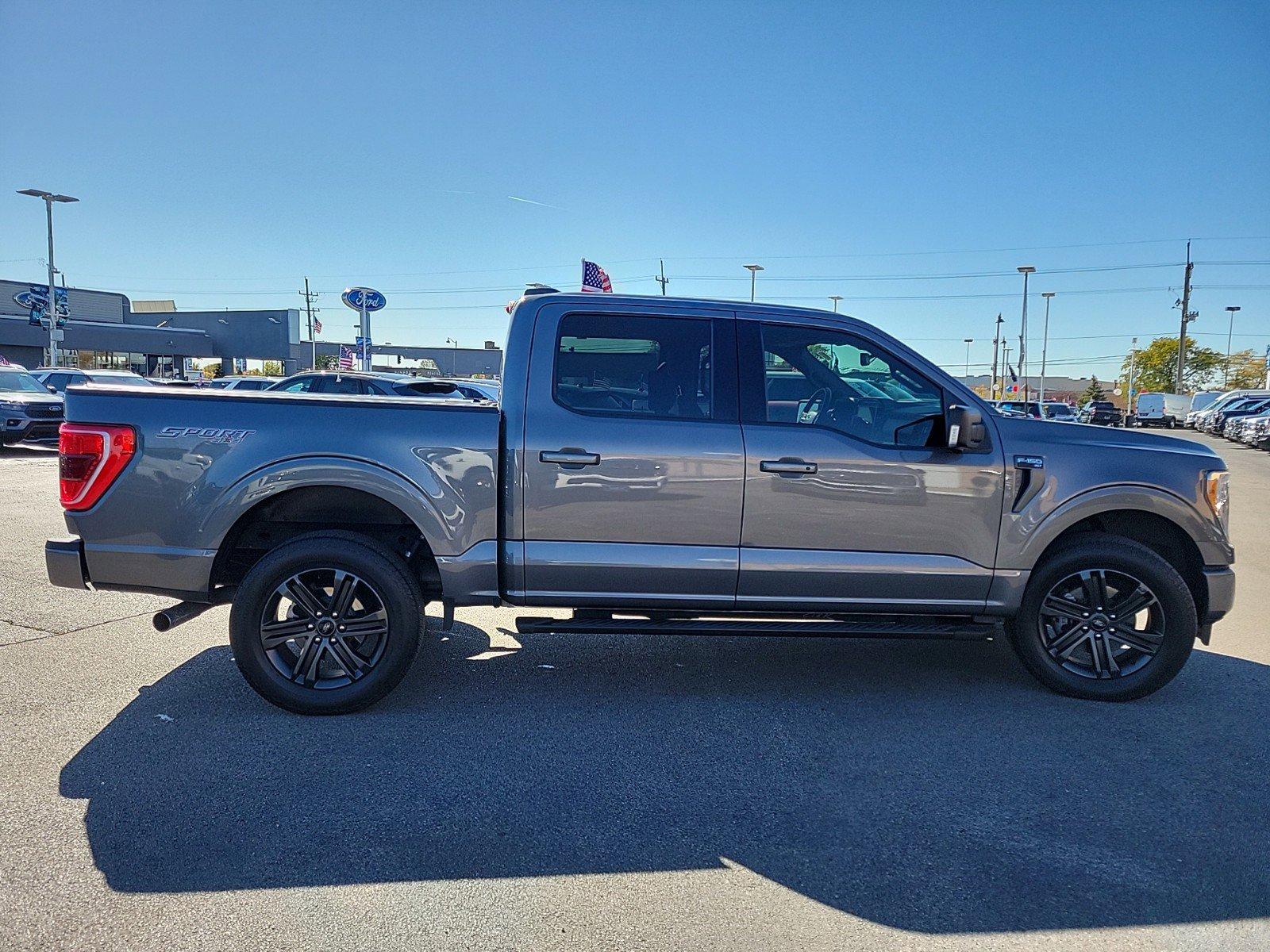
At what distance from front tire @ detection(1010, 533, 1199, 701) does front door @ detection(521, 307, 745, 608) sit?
5.74 feet

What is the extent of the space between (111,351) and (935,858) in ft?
205

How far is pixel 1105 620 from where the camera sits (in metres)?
4.75

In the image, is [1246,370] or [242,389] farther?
[1246,370]

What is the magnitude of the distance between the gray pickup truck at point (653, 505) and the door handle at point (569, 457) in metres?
0.01

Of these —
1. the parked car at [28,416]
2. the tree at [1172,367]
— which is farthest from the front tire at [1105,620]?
the tree at [1172,367]

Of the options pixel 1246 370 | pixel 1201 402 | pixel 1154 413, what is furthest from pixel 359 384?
pixel 1246 370

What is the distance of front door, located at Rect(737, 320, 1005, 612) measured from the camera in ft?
14.7

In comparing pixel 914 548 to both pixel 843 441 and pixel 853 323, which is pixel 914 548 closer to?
pixel 843 441

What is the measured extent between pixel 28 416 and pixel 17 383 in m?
1.85

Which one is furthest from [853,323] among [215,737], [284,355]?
[284,355]

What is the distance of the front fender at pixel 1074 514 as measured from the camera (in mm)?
4613

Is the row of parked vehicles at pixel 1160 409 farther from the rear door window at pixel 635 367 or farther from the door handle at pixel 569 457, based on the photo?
the door handle at pixel 569 457

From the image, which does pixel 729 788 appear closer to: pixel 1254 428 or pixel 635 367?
pixel 635 367

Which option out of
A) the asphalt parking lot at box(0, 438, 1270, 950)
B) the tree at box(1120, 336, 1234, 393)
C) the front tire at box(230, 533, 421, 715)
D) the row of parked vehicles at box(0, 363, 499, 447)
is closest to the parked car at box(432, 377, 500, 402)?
the row of parked vehicles at box(0, 363, 499, 447)
